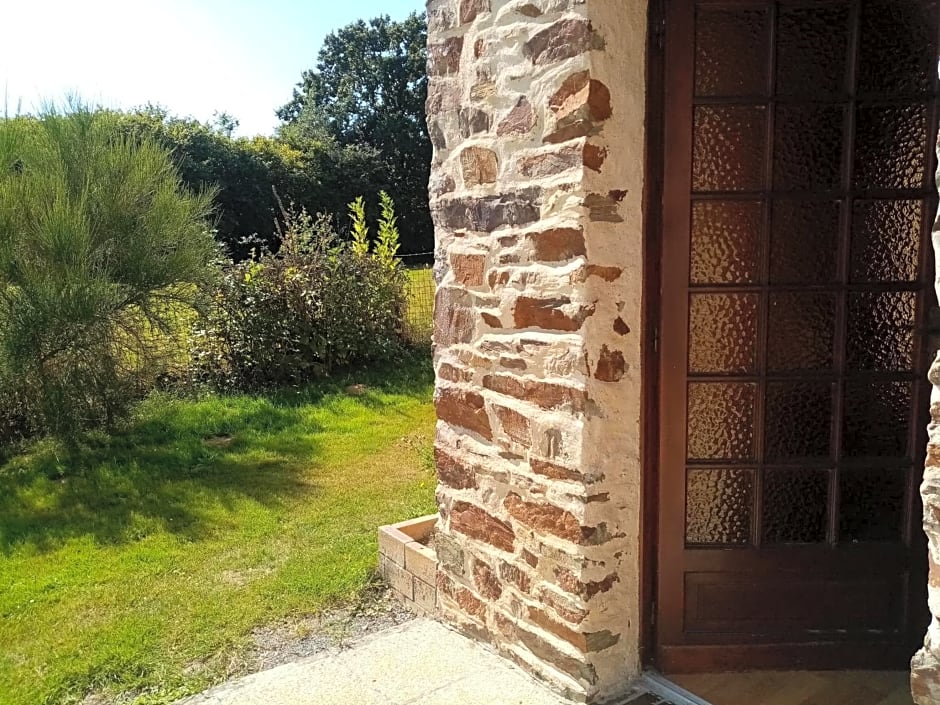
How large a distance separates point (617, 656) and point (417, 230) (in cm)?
1981

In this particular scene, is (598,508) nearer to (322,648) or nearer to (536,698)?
(536,698)

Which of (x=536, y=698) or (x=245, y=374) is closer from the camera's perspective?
(x=536, y=698)

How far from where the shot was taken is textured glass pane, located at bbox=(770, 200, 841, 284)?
2572 mm

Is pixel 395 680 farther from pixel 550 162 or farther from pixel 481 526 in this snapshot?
pixel 550 162

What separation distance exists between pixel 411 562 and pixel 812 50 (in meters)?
2.60

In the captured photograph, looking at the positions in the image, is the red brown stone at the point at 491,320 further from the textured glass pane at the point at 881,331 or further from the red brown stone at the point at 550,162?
the textured glass pane at the point at 881,331

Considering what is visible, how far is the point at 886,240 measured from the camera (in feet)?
8.41

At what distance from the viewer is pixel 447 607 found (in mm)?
3199

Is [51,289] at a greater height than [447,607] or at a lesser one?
greater

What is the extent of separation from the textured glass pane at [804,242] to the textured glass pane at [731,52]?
1.38 feet

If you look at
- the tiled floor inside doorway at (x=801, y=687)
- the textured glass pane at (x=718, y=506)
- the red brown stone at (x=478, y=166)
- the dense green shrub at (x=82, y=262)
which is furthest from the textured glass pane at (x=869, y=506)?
the dense green shrub at (x=82, y=262)

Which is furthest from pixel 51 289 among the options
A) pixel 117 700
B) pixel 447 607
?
pixel 447 607

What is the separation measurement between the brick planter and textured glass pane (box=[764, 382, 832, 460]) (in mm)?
1513

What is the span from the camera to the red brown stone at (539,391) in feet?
8.11
